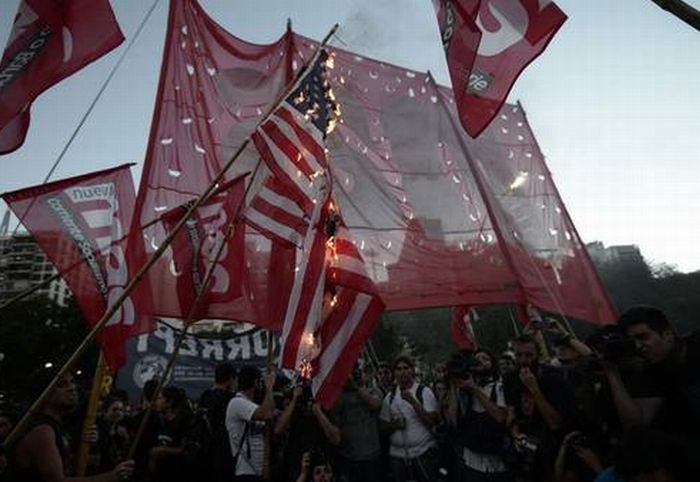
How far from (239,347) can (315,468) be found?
8165 millimetres

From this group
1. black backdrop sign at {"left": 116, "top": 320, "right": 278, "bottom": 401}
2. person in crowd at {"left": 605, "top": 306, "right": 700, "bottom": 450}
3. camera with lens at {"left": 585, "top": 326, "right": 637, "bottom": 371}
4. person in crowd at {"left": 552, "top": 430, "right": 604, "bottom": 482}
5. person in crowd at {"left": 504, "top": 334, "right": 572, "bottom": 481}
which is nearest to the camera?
person in crowd at {"left": 605, "top": 306, "right": 700, "bottom": 450}

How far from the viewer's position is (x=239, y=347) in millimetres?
13234

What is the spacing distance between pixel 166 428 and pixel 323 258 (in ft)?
8.39

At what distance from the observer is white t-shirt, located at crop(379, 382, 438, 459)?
6227 mm

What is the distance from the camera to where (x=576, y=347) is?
4191mm

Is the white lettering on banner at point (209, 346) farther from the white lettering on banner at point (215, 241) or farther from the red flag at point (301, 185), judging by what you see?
the red flag at point (301, 185)

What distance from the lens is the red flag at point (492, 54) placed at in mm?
3808

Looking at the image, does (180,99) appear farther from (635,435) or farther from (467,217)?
(635,435)

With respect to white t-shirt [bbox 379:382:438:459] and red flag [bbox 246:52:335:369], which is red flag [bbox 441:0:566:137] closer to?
red flag [bbox 246:52:335:369]

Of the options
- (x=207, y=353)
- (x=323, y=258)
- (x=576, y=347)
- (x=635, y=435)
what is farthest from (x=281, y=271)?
(x=207, y=353)

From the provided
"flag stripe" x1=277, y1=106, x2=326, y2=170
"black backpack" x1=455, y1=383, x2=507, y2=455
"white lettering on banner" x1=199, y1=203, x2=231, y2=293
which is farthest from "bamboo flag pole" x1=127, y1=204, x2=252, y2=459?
"black backpack" x1=455, y1=383, x2=507, y2=455

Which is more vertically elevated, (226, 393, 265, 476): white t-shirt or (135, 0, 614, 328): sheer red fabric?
(135, 0, 614, 328): sheer red fabric

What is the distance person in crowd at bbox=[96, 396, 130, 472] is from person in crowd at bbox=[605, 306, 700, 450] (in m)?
5.46

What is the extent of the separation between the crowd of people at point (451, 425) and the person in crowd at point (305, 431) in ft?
0.05
